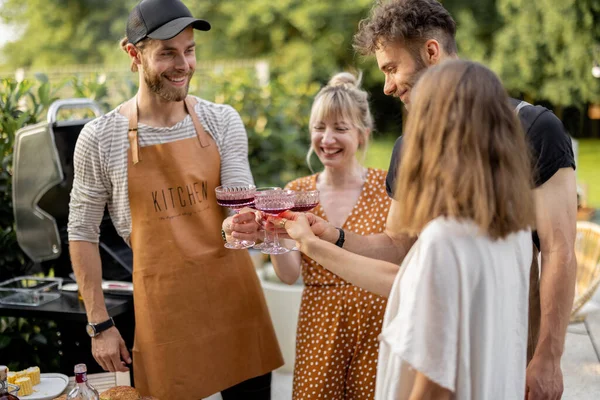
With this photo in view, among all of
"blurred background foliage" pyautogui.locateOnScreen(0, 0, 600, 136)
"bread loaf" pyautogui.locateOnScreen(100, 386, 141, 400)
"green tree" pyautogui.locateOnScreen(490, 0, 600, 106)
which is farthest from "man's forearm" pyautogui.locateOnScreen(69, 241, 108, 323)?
"green tree" pyautogui.locateOnScreen(490, 0, 600, 106)

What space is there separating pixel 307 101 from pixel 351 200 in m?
2.84

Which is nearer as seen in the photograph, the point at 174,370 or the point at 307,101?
the point at 174,370

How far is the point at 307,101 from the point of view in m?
5.50

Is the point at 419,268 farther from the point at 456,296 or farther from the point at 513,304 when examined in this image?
the point at 513,304

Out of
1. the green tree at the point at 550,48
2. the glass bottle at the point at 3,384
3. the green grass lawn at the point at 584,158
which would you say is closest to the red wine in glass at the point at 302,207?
the glass bottle at the point at 3,384

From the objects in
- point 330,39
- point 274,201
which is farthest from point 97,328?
point 330,39

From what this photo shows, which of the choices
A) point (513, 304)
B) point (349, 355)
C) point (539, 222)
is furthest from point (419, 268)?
point (349, 355)

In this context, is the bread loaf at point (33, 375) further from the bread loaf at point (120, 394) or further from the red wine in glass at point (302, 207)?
the red wine in glass at point (302, 207)

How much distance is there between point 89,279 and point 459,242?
4.79 feet

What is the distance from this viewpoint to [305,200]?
2.30 m

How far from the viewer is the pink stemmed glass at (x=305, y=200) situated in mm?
2287

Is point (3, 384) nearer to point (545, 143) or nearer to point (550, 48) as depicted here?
point (545, 143)

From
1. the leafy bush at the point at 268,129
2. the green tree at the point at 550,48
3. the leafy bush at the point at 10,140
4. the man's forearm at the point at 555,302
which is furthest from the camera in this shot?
the green tree at the point at 550,48

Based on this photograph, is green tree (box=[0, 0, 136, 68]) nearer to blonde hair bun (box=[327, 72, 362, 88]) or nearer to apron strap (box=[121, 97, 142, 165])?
blonde hair bun (box=[327, 72, 362, 88])
